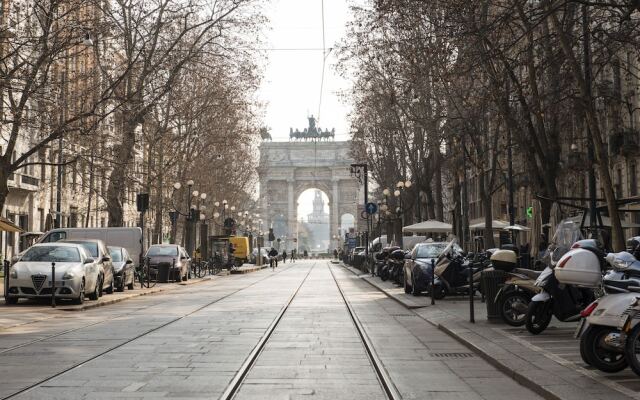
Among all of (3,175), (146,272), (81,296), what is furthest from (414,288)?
(146,272)

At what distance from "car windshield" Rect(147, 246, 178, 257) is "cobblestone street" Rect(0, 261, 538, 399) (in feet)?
65.0

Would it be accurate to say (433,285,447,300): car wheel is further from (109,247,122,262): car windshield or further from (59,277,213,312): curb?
(109,247,122,262): car windshield

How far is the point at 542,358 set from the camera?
11008mm

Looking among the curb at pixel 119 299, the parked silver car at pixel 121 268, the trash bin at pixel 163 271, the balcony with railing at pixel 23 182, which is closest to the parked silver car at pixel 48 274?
the curb at pixel 119 299

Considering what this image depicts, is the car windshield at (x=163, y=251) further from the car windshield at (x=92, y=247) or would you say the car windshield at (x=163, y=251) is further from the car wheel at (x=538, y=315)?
the car wheel at (x=538, y=315)

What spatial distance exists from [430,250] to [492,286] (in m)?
10.8

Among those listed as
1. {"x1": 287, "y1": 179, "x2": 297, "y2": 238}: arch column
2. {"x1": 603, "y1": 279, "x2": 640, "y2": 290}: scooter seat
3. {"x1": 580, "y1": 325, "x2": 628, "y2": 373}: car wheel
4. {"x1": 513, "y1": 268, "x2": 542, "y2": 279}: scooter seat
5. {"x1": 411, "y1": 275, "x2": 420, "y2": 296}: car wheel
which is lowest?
{"x1": 580, "y1": 325, "x2": 628, "y2": 373}: car wheel

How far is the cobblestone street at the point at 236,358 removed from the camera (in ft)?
29.4

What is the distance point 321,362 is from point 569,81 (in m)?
14.3

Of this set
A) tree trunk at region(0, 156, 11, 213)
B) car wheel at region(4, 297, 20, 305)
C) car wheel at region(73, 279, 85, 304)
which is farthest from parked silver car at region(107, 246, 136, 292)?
car wheel at region(4, 297, 20, 305)

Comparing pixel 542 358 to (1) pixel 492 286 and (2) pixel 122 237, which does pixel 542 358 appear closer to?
(1) pixel 492 286

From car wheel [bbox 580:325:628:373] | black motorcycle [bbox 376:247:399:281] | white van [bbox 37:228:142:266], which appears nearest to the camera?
car wheel [bbox 580:325:628:373]

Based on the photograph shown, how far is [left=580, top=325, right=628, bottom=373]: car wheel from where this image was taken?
31.5 feet

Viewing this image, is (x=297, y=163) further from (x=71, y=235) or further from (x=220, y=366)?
(x=220, y=366)
